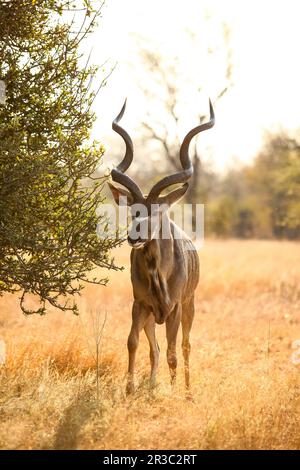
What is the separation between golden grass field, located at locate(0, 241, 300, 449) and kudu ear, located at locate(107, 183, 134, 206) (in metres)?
1.82

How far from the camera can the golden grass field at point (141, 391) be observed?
5.25m

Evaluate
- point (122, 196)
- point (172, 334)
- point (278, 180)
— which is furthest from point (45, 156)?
point (278, 180)

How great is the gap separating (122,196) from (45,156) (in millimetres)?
948

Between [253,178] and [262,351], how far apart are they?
37.2 meters

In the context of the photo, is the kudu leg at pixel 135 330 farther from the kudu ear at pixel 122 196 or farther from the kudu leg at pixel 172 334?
the kudu ear at pixel 122 196

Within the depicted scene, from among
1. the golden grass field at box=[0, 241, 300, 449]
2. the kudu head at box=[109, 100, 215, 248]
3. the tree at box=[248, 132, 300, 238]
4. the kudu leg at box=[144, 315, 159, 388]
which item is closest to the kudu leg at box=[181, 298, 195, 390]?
the golden grass field at box=[0, 241, 300, 449]

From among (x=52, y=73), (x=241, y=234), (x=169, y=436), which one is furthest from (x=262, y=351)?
(x=241, y=234)

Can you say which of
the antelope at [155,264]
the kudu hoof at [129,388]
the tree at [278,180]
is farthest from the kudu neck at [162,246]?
the tree at [278,180]

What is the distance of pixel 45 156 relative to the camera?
21.1 feet

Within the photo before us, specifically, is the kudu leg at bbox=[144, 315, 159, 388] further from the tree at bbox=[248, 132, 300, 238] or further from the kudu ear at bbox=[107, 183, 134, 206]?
the tree at bbox=[248, 132, 300, 238]

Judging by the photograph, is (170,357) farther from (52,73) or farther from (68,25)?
(68,25)

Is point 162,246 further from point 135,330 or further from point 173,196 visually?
point 135,330

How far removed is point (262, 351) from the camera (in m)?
9.46

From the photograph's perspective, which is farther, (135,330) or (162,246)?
(162,246)
